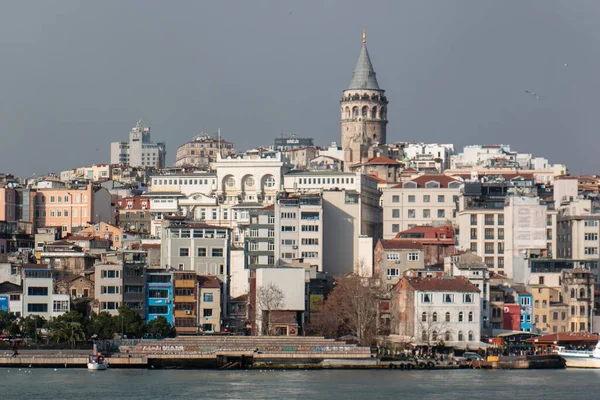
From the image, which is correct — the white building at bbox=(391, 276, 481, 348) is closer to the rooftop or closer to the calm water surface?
the rooftop

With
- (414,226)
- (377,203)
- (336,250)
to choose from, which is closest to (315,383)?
(336,250)

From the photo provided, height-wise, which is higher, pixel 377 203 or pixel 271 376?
pixel 377 203

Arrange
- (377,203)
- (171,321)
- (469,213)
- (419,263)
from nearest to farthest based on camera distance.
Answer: (171,321)
(419,263)
(469,213)
(377,203)

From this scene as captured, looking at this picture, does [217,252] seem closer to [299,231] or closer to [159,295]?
[299,231]

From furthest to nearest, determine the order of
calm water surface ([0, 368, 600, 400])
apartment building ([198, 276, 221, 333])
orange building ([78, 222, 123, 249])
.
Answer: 1. orange building ([78, 222, 123, 249])
2. apartment building ([198, 276, 221, 333])
3. calm water surface ([0, 368, 600, 400])

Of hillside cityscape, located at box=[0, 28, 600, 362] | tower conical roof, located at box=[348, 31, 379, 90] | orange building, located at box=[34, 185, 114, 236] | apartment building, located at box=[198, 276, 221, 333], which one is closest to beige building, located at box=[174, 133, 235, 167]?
tower conical roof, located at box=[348, 31, 379, 90]

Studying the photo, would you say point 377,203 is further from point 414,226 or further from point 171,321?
point 171,321

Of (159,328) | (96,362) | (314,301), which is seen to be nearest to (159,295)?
(159,328)
